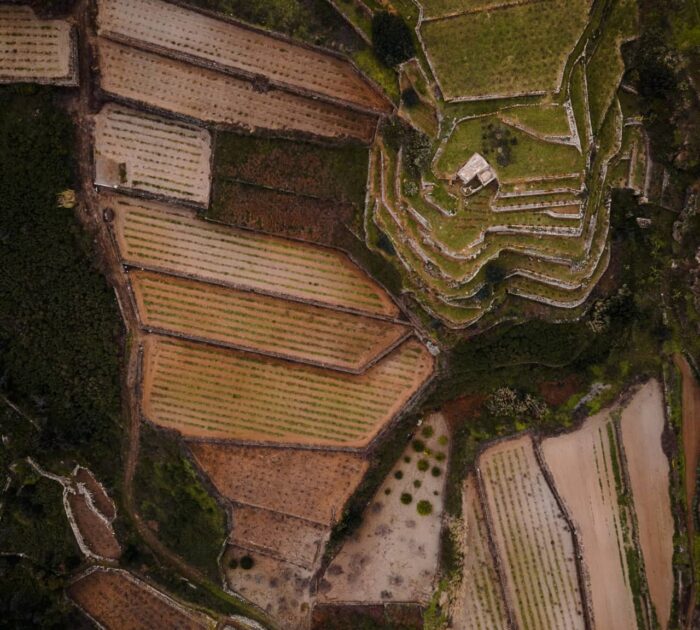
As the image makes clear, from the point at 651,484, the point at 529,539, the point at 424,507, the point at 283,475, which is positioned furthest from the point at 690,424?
the point at 283,475

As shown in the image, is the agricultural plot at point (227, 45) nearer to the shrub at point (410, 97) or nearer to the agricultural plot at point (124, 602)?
the shrub at point (410, 97)

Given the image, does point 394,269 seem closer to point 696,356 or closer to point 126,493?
point 696,356

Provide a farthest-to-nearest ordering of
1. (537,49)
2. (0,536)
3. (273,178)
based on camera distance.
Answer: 1. (0,536)
2. (273,178)
3. (537,49)

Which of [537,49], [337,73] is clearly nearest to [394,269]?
[337,73]

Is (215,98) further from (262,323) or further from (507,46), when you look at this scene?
(507,46)

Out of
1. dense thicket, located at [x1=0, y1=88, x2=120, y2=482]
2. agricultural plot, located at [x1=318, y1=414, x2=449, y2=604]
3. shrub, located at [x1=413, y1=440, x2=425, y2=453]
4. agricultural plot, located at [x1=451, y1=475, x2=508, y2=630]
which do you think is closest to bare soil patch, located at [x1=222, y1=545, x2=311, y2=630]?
agricultural plot, located at [x1=318, y1=414, x2=449, y2=604]

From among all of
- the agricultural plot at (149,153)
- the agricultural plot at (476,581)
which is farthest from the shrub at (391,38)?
the agricultural plot at (476,581)
